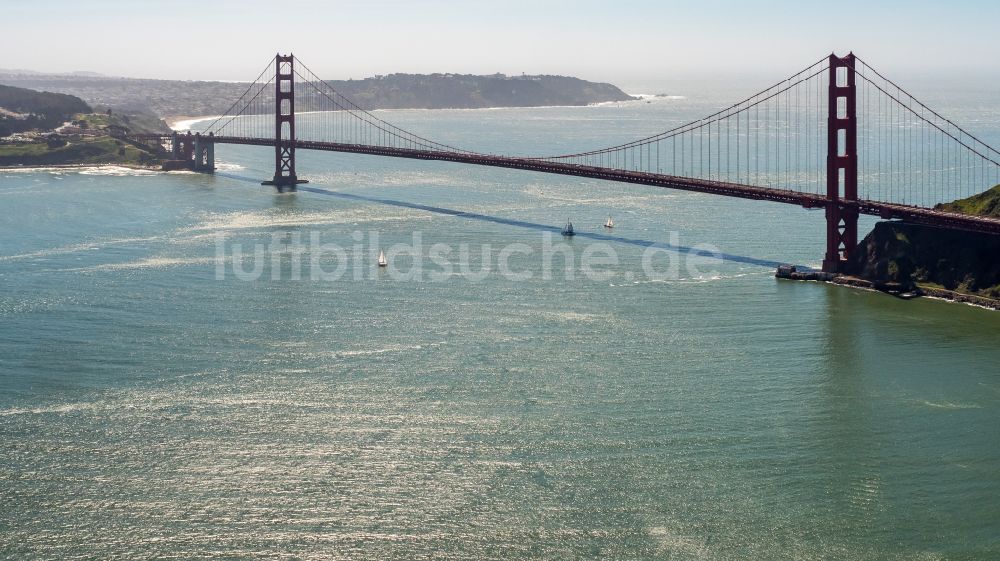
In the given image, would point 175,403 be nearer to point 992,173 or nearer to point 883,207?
point 883,207

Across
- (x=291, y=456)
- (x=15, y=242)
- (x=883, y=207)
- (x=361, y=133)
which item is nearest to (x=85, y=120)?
(x=361, y=133)

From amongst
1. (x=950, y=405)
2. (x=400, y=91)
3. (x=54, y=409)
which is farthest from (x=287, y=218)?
(x=400, y=91)

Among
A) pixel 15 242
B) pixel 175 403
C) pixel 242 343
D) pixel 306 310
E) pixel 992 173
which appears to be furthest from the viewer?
pixel 992 173

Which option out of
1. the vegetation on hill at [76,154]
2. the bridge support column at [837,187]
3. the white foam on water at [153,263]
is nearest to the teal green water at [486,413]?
the white foam on water at [153,263]

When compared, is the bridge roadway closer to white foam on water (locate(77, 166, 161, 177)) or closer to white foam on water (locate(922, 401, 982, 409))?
white foam on water (locate(922, 401, 982, 409))

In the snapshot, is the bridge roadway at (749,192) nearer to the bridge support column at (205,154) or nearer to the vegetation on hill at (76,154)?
the bridge support column at (205,154)

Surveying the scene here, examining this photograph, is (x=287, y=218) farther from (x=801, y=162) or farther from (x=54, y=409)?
(x=801, y=162)

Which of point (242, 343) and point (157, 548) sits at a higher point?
point (242, 343)
